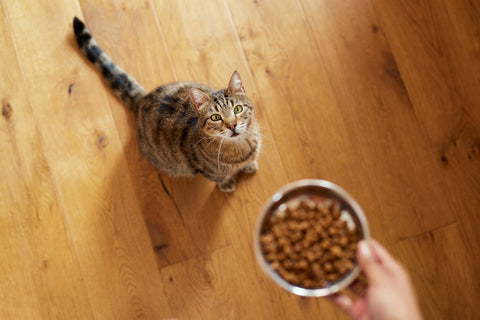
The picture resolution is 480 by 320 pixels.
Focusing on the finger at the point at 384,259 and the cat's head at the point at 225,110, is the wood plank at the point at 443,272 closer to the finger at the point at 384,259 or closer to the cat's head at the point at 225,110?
the finger at the point at 384,259

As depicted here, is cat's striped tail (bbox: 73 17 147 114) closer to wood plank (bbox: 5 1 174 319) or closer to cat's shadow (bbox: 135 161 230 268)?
wood plank (bbox: 5 1 174 319)

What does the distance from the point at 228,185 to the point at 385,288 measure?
2.56ft

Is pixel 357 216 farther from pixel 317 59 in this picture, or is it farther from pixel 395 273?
pixel 317 59

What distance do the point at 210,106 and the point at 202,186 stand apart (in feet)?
1.59

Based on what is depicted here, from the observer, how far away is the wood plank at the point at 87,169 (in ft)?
4.92

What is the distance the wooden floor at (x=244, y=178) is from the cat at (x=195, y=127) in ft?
0.36

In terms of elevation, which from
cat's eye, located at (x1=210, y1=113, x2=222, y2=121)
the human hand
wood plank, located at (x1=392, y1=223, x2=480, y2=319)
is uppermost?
cat's eye, located at (x1=210, y1=113, x2=222, y2=121)

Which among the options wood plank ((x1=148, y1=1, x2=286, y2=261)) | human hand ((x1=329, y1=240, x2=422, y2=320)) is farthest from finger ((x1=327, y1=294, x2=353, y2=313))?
wood plank ((x1=148, y1=1, x2=286, y2=261))

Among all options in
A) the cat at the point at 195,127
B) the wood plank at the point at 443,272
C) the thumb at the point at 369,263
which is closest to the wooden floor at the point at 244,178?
the wood plank at the point at 443,272

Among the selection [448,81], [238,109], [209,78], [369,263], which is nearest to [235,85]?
[238,109]

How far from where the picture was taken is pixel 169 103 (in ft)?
4.31

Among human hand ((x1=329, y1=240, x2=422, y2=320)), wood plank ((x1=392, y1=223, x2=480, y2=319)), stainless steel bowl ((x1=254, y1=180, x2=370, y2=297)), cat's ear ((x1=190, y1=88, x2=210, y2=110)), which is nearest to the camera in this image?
human hand ((x1=329, y1=240, x2=422, y2=320))

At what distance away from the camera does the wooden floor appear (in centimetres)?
149

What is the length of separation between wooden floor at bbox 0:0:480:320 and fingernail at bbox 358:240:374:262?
60 cm
